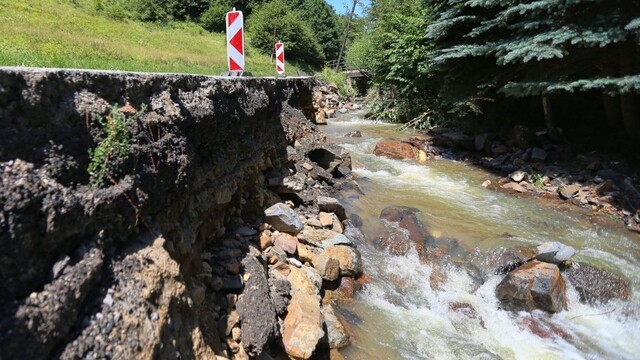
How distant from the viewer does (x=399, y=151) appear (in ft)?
37.6

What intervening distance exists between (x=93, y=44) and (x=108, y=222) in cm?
1121

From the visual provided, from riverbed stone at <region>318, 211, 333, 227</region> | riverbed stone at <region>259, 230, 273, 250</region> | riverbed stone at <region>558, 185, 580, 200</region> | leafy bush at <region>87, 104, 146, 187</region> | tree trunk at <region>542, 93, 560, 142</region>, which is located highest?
leafy bush at <region>87, 104, 146, 187</region>

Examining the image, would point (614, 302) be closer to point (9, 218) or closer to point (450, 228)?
point (450, 228)

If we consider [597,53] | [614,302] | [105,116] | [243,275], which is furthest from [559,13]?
[105,116]

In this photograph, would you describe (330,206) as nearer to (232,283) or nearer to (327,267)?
(327,267)

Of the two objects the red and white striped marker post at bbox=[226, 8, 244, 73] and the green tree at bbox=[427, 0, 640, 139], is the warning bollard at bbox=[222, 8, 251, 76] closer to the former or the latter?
the red and white striped marker post at bbox=[226, 8, 244, 73]

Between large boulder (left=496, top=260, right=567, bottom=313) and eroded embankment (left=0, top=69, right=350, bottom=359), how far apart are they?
3.45 metres

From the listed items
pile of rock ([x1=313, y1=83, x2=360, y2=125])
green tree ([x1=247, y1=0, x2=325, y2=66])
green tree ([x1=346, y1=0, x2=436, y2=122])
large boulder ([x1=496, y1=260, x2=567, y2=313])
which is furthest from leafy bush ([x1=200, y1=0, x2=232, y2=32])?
large boulder ([x1=496, y1=260, x2=567, y2=313])

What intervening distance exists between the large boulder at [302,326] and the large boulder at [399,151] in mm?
7529

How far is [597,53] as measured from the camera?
880 centimetres

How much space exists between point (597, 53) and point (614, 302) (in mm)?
5999

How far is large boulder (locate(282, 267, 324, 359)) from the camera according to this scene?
367 cm

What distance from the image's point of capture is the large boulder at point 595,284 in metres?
5.37

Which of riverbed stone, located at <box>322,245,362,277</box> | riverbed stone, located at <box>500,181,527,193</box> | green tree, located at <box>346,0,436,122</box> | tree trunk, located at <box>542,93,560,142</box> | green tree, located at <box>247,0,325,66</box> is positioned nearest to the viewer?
riverbed stone, located at <box>322,245,362,277</box>
